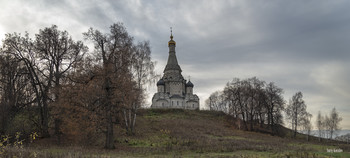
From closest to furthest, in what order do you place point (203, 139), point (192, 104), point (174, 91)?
point (203, 139)
point (192, 104)
point (174, 91)

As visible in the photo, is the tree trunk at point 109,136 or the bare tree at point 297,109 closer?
the tree trunk at point 109,136

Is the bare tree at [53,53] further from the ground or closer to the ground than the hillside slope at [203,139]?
further from the ground

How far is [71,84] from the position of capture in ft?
69.4

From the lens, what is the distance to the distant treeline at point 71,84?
63.8 ft

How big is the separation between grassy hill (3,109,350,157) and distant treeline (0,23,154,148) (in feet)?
6.50

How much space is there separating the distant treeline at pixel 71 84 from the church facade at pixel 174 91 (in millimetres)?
40434

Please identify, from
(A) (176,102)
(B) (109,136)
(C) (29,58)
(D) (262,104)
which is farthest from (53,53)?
(A) (176,102)

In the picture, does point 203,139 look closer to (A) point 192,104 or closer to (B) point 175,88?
(A) point 192,104

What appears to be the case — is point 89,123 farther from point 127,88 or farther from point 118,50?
point 118,50

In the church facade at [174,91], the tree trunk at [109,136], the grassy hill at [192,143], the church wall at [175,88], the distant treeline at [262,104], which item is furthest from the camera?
the church wall at [175,88]

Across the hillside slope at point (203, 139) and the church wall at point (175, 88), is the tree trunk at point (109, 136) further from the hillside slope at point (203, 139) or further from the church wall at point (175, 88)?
the church wall at point (175, 88)

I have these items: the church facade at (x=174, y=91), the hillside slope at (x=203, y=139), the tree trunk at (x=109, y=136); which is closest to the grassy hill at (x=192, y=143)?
the hillside slope at (x=203, y=139)

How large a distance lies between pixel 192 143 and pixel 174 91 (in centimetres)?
4495

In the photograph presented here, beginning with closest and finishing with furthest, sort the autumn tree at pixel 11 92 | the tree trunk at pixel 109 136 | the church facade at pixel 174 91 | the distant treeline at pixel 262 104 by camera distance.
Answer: the tree trunk at pixel 109 136
the autumn tree at pixel 11 92
the distant treeline at pixel 262 104
the church facade at pixel 174 91
